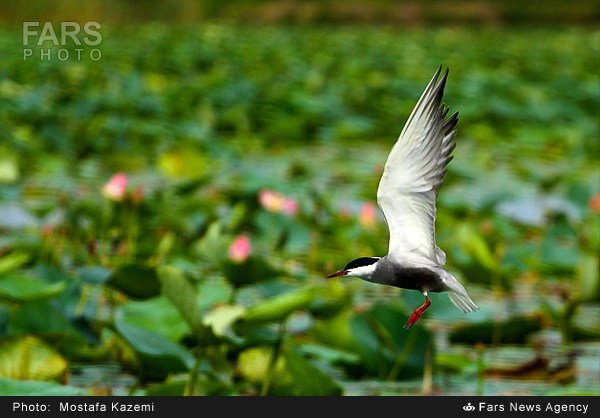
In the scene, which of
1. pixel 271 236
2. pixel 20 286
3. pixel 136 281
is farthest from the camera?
pixel 271 236

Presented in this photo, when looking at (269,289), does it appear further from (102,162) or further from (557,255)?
(102,162)

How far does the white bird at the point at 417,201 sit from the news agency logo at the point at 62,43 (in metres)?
8.18

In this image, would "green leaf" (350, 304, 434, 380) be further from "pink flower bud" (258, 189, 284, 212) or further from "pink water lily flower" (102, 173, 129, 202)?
"pink flower bud" (258, 189, 284, 212)

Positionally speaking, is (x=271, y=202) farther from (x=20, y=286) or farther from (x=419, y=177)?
(x=419, y=177)

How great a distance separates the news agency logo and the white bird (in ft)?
26.8

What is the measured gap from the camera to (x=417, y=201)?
2.77 ft

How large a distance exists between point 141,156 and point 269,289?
2.49 m

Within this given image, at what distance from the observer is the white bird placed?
0.83 metres

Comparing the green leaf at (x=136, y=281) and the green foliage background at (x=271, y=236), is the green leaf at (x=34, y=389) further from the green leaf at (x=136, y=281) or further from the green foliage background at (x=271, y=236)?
the green leaf at (x=136, y=281)

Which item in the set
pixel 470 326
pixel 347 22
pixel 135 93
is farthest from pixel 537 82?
pixel 347 22

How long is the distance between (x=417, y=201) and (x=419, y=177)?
2 cm

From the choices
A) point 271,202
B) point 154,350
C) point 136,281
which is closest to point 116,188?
point 271,202

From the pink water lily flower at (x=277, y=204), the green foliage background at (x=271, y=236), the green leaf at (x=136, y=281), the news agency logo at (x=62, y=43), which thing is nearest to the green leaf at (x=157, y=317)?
the green foliage background at (x=271, y=236)

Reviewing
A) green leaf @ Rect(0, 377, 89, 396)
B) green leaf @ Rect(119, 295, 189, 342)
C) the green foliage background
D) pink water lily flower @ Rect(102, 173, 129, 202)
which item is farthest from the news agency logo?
green leaf @ Rect(0, 377, 89, 396)
